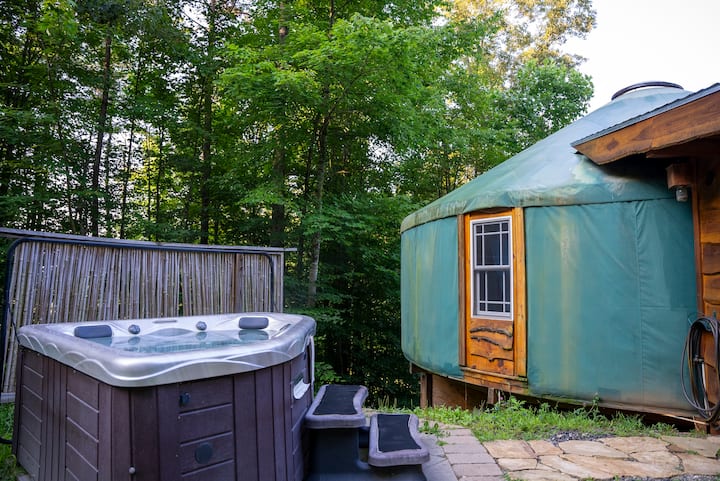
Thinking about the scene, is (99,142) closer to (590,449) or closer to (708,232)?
(590,449)

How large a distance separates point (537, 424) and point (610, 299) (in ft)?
3.88

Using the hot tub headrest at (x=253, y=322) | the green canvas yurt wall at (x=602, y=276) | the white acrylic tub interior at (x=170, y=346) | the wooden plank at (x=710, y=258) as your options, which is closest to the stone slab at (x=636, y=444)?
the green canvas yurt wall at (x=602, y=276)

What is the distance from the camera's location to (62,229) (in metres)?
7.25

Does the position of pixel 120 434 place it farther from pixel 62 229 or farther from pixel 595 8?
pixel 595 8

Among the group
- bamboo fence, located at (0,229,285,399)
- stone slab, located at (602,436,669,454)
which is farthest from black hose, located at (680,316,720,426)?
bamboo fence, located at (0,229,285,399)

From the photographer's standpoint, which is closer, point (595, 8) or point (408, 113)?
point (408, 113)

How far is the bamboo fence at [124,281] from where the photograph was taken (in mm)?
2971

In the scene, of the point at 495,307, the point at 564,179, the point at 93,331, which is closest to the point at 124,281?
the point at 93,331

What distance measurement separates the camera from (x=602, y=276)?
12.1 feet

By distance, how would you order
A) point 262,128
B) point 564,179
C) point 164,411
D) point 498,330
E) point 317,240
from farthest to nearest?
point 262,128 < point 317,240 < point 498,330 < point 564,179 < point 164,411

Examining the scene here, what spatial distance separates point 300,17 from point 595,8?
11.4 m

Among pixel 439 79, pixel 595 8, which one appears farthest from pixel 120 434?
pixel 595 8

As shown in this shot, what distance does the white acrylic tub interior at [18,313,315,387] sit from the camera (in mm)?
1600

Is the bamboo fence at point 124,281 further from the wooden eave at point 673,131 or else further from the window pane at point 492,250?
the wooden eave at point 673,131
